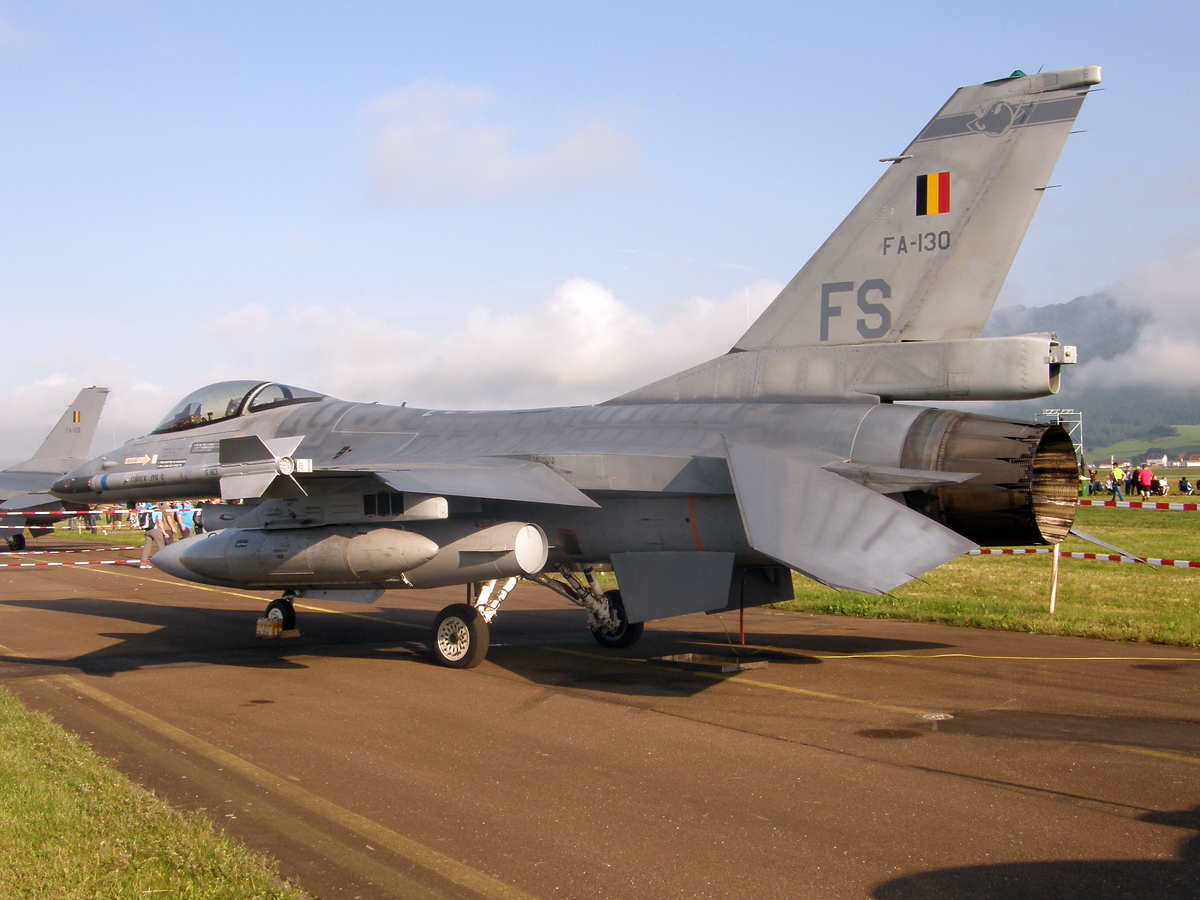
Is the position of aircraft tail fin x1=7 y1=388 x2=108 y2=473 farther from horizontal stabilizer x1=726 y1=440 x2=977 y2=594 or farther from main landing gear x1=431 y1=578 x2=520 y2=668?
horizontal stabilizer x1=726 y1=440 x2=977 y2=594

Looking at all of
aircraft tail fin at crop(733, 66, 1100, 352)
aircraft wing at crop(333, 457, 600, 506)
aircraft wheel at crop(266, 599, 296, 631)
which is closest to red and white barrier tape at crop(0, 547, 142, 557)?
aircraft wheel at crop(266, 599, 296, 631)

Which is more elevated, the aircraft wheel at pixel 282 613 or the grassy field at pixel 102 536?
the aircraft wheel at pixel 282 613

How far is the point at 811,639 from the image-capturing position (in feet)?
39.1

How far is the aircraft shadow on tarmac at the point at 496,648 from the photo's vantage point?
32.0 feet

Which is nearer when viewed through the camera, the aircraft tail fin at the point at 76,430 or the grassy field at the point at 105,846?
the grassy field at the point at 105,846

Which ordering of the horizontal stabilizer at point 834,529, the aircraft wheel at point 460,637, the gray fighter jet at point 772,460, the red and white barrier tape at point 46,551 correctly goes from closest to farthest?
the horizontal stabilizer at point 834,529 < the gray fighter jet at point 772,460 < the aircraft wheel at point 460,637 < the red and white barrier tape at point 46,551

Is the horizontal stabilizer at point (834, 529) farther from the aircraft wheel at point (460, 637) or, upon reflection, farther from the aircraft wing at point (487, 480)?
the aircraft wheel at point (460, 637)

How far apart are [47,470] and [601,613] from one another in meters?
28.9

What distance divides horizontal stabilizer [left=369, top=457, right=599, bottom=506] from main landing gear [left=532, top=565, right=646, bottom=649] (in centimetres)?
176

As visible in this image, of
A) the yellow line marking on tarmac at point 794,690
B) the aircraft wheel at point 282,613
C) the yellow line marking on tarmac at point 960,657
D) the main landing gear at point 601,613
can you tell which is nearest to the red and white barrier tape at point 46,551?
the aircraft wheel at point 282,613

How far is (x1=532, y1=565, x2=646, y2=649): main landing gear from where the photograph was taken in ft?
37.1

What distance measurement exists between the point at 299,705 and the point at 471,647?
2.10m

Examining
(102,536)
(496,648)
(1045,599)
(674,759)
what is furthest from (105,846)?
(102,536)

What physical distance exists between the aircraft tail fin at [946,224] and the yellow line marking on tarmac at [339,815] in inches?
249
